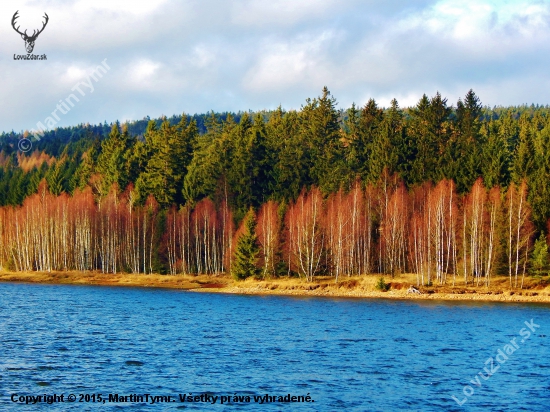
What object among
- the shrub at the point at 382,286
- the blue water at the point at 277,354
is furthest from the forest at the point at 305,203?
the blue water at the point at 277,354

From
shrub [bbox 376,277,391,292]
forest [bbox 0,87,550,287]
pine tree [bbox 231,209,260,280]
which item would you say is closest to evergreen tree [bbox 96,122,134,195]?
forest [bbox 0,87,550,287]

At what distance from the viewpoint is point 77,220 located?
105 meters

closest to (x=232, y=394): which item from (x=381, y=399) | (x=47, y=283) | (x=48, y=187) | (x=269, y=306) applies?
(x=381, y=399)

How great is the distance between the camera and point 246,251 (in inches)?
3364

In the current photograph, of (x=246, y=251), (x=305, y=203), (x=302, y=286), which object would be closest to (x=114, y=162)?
(x=305, y=203)

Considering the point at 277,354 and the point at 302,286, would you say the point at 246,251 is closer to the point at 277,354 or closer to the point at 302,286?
the point at 302,286

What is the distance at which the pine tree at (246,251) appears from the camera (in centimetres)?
8506

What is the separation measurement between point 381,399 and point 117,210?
82.3 meters

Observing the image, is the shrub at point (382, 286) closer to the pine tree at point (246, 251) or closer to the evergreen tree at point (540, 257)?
the pine tree at point (246, 251)

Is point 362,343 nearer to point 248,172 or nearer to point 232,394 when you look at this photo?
point 232,394

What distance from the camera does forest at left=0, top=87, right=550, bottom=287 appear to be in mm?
81375

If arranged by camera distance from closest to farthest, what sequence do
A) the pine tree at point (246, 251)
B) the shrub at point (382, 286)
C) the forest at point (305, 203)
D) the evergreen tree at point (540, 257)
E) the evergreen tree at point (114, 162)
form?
1. the evergreen tree at point (540, 257)
2. the shrub at point (382, 286)
3. the forest at point (305, 203)
4. the pine tree at point (246, 251)
5. the evergreen tree at point (114, 162)

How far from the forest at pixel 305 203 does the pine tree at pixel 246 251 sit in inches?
6.8

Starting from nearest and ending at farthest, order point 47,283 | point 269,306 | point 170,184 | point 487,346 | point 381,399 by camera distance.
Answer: point 381,399 → point 487,346 → point 269,306 → point 47,283 → point 170,184
